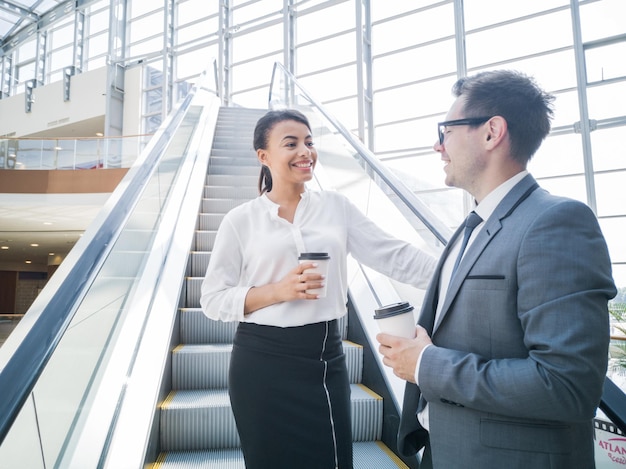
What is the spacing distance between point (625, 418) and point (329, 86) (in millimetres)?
12073

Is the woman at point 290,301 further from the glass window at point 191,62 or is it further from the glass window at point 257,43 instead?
the glass window at point 191,62

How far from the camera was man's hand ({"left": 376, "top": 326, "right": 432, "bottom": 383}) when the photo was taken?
3.32 feet

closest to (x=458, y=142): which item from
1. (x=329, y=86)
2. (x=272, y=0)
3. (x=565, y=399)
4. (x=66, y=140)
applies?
(x=565, y=399)

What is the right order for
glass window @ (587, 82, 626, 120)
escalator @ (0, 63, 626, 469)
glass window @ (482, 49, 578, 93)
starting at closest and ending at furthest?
escalator @ (0, 63, 626, 469) → glass window @ (587, 82, 626, 120) → glass window @ (482, 49, 578, 93)

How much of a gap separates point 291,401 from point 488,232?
84cm

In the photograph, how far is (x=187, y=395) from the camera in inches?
112

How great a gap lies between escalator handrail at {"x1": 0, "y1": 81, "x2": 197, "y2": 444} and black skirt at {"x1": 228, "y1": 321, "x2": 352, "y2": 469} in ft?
1.86

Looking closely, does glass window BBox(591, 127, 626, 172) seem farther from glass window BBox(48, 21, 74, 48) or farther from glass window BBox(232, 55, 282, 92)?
glass window BBox(48, 21, 74, 48)

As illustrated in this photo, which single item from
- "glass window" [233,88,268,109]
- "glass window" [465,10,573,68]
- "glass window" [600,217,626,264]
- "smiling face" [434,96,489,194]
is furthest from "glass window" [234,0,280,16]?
"smiling face" [434,96,489,194]

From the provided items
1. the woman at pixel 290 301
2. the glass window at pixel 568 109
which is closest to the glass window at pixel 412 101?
the glass window at pixel 568 109

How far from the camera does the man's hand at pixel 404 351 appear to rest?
101cm

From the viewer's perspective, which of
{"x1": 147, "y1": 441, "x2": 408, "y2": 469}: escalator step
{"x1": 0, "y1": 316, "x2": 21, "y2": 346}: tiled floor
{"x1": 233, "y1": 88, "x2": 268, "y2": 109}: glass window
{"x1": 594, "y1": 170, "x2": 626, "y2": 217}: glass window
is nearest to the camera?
{"x1": 147, "y1": 441, "x2": 408, "y2": 469}: escalator step

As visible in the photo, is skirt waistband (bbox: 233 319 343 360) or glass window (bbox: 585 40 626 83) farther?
glass window (bbox: 585 40 626 83)

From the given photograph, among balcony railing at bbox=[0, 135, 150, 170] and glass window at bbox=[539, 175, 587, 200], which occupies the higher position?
balcony railing at bbox=[0, 135, 150, 170]
